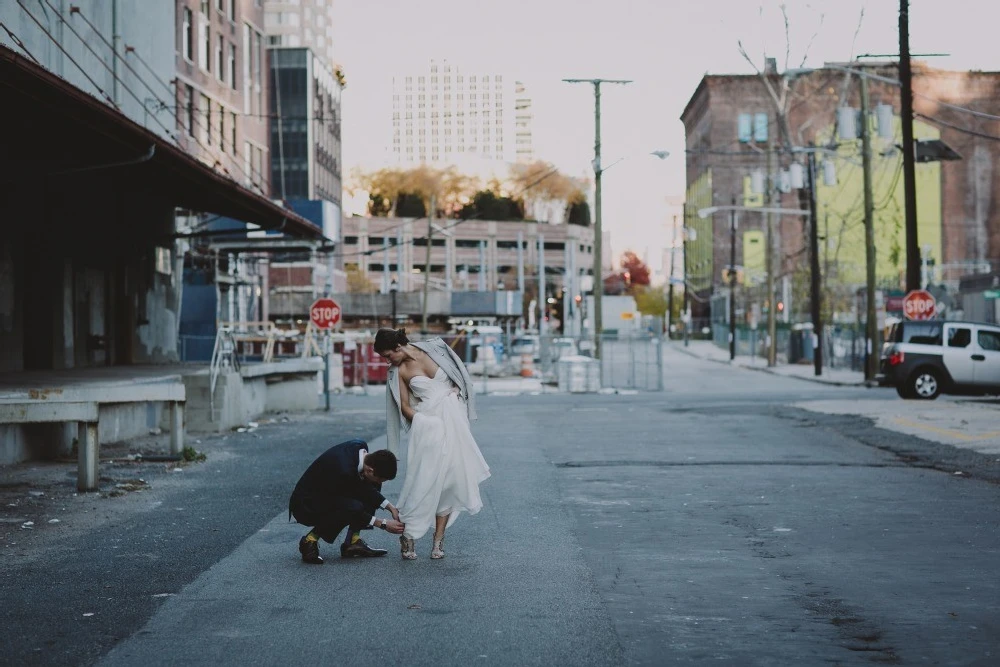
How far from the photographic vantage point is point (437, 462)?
971 centimetres

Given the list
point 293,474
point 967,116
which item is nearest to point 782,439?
point 293,474

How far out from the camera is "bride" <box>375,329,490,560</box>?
31.7ft

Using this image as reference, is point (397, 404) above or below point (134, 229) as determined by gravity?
below

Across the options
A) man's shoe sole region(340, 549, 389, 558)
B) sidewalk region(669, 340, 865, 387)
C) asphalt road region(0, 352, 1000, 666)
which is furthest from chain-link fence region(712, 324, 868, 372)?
man's shoe sole region(340, 549, 389, 558)

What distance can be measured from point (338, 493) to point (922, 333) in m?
25.9

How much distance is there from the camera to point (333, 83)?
4259 inches

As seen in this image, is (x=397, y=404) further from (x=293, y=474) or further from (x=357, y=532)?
(x=293, y=474)

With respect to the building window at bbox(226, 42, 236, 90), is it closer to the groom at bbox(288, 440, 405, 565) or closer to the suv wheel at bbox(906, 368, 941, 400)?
the suv wheel at bbox(906, 368, 941, 400)

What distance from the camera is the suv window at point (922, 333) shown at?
3275 centimetres

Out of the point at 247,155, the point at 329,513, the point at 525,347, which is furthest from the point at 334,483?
the point at 247,155

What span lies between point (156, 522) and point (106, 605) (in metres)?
3.98

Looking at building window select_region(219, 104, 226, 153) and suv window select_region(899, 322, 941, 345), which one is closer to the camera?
suv window select_region(899, 322, 941, 345)

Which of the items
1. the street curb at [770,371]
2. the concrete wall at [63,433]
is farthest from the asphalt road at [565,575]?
the street curb at [770,371]

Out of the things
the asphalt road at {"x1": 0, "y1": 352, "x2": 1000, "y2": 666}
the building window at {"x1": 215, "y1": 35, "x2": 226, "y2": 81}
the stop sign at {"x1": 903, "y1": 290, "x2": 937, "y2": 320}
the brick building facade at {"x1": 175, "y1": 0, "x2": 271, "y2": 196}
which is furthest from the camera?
the building window at {"x1": 215, "y1": 35, "x2": 226, "y2": 81}
